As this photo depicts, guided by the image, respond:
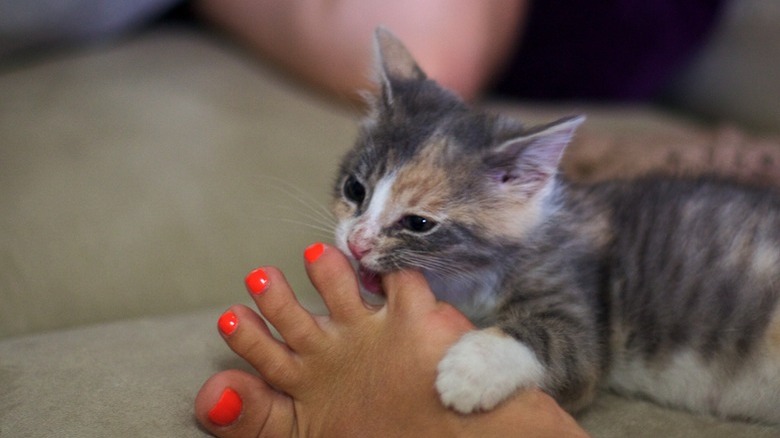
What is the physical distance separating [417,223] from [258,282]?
0.22 m

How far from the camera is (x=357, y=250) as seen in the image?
3.22 ft

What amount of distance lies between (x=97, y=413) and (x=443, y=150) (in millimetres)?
536

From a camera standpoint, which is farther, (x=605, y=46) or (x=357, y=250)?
(x=605, y=46)

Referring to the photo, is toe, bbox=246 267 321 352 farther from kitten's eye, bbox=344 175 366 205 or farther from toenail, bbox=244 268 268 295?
kitten's eye, bbox=344 175 366 205

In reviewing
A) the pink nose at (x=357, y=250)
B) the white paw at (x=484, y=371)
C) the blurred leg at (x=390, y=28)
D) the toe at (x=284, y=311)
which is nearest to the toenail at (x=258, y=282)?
the toe at (x=284, y=311)

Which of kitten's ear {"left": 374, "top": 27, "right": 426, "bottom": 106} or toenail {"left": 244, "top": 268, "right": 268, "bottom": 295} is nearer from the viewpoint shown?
toenail {"left": 244, "top": 268, "right": 268, "bottom": 295}

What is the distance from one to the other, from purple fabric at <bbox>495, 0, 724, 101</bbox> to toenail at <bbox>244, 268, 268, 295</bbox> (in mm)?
1145

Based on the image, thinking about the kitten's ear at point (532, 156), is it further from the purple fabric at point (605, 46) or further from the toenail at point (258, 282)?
the purple fabric at point (605, 46)

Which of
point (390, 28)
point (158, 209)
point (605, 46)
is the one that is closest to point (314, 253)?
point (158, 209)

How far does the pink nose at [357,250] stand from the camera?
0.98 m

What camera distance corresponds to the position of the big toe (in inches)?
33.0

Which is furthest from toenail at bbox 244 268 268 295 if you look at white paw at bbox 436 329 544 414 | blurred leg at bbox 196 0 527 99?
blurred leg at bbox 196 0 527 99

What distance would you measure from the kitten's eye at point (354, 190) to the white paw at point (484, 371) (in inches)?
10.4

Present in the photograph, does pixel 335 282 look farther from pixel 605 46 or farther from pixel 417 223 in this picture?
pixel 605 46
